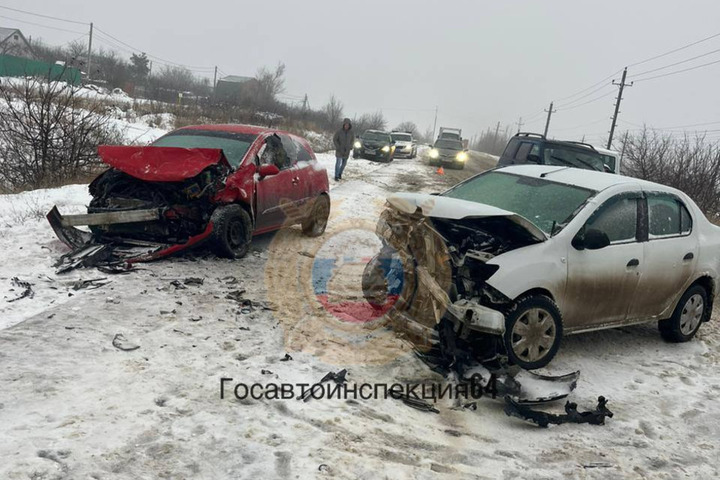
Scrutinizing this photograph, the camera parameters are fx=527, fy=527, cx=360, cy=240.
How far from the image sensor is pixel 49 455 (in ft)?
8.88

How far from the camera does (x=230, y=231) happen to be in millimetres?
6590

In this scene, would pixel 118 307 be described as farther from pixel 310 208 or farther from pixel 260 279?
pixel 310 208

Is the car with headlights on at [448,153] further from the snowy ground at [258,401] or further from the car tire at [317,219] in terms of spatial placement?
Answer: the snowy ground at [258,401]

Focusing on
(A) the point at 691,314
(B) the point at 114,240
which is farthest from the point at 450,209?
(B) the point at 114,240

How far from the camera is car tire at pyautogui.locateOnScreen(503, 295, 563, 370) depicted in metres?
4.39

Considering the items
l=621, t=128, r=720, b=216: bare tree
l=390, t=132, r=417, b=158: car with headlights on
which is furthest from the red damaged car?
l=390, t=132, r=417, b=158: car with headlights on

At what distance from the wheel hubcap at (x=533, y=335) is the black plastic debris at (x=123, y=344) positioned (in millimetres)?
3056

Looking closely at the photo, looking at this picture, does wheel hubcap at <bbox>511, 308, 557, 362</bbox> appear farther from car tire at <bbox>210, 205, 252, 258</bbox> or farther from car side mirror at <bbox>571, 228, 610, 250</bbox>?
car tire at <bbox>210, 205, 252, 258</bbox>

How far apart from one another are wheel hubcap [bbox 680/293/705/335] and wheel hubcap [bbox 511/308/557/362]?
7.55 feet

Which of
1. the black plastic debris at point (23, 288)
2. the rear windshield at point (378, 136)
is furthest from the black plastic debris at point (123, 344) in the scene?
the rear windshield at point (378, 136)

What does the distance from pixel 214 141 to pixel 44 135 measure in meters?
5.96

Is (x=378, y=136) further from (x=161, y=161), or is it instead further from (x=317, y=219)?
(x=161, y=161)

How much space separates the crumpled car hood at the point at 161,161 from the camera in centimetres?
612

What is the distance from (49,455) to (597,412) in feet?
11.9
